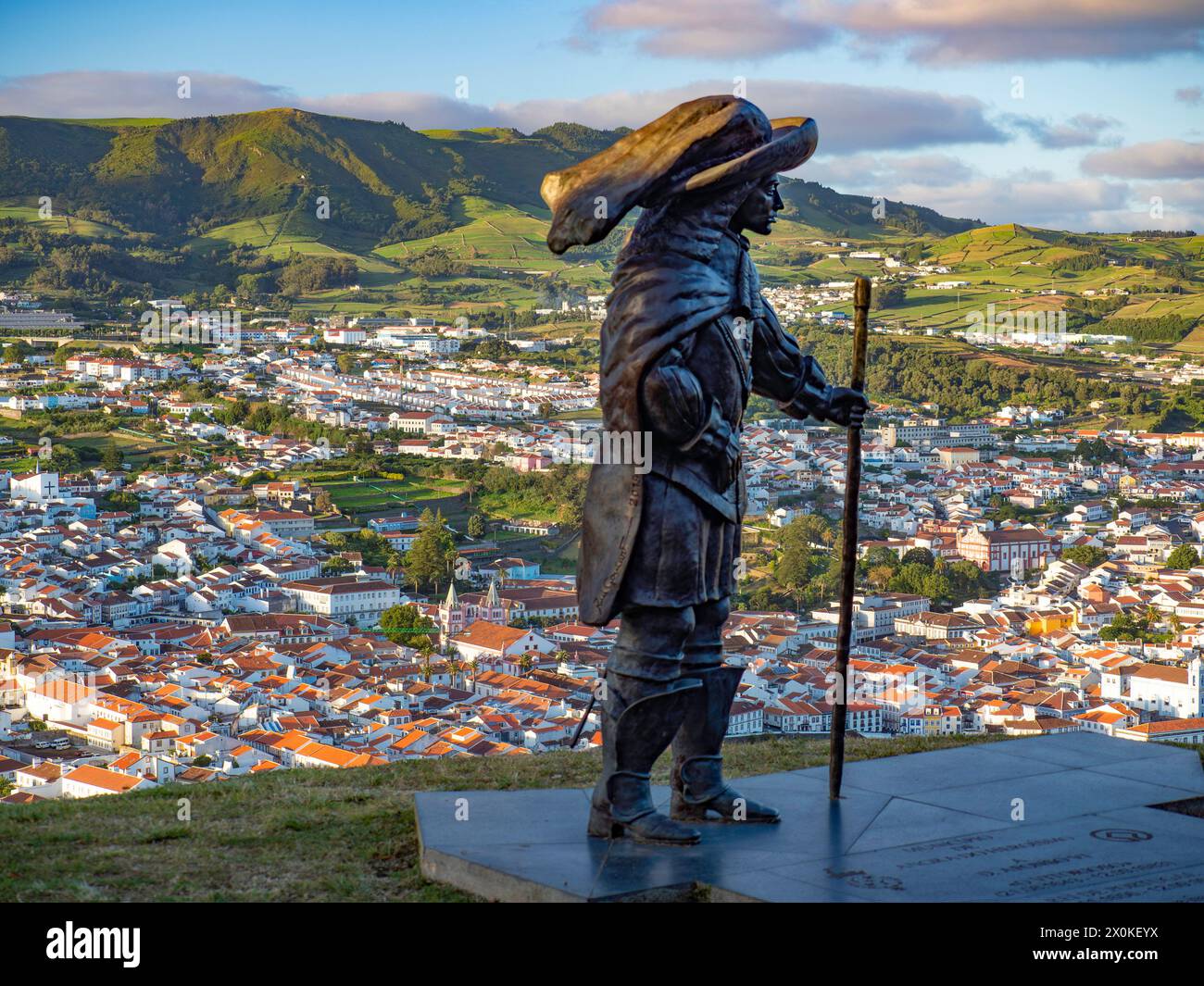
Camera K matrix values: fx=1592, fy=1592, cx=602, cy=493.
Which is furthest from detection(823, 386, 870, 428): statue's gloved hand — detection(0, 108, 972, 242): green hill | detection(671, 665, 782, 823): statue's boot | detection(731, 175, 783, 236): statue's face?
detection(0, 108, 972, 242): green hill

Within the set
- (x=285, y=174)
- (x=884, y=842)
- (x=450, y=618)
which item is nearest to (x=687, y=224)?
(x=884, y=842)

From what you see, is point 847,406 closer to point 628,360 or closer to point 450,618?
point 628,360

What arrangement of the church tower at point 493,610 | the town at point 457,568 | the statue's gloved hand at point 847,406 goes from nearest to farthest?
the statue's gloved hand at point 847,406
the town at point 457,568
the church tower at point 493,610

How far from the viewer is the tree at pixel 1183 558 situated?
4453cm

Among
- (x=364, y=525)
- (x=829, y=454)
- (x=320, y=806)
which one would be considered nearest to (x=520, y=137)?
(x=829, y=454)

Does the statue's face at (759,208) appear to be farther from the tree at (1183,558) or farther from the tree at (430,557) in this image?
the tree at (1183,558)

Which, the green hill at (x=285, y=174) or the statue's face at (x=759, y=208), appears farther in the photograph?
the green hill at (x=285, y=174)

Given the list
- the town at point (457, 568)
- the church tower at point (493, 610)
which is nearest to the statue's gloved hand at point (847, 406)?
the town at point (457, 568)

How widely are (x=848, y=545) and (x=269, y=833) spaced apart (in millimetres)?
2180

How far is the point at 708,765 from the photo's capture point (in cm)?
499

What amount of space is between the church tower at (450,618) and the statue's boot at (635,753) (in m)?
32.5

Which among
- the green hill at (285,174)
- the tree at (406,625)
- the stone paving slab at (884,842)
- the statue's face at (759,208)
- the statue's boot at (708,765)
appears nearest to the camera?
the stone paving slab at (884,842)

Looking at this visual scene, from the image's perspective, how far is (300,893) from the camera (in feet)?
15.0
